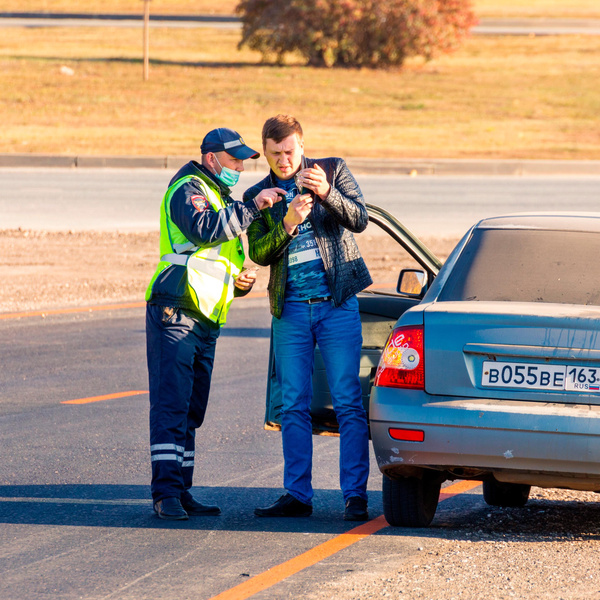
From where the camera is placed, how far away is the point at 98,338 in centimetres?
1080

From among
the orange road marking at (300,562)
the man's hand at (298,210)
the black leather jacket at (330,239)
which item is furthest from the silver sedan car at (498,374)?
the man's hand at (298,210)

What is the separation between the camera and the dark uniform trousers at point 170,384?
5594 millimetres

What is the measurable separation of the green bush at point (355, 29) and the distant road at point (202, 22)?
13.1m

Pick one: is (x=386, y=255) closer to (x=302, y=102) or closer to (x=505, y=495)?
(x=505, y=495)

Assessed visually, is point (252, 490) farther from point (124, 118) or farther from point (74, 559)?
point (124, 118)

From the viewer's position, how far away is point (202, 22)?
55188 millimetres

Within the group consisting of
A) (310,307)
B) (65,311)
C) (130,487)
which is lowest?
(65,311)

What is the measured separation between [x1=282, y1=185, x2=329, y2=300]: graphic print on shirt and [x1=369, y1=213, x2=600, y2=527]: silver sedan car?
53 cm

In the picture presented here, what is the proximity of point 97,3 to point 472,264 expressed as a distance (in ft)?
203

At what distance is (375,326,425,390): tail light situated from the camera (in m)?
5.15

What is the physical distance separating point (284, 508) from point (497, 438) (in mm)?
1235

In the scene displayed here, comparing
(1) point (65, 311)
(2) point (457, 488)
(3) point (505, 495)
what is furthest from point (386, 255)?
(3) point (505, 495)

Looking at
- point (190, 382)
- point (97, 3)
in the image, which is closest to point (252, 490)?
point (190, 382)

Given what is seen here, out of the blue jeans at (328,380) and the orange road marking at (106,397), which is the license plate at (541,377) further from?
the orange road marking at (106,397)
